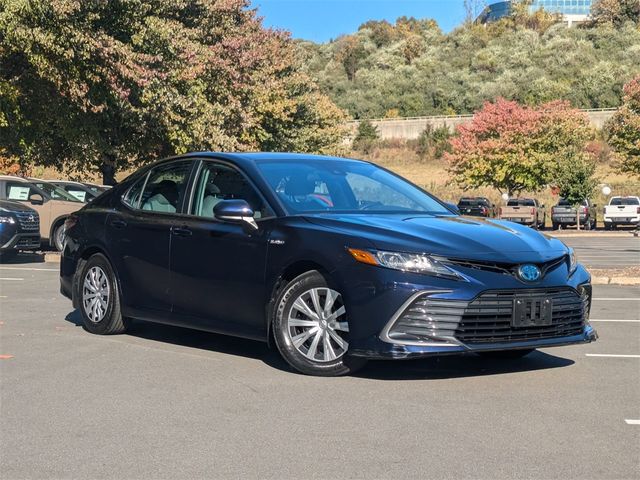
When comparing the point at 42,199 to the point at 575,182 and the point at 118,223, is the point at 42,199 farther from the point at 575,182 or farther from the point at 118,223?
the point at 575,182

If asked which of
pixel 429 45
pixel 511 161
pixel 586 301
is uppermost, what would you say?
pixel 429 45

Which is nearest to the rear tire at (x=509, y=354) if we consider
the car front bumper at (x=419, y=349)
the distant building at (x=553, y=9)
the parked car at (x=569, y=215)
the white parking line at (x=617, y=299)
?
the car front bumper at (x=419, y=349)

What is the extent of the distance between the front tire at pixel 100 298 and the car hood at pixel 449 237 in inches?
92.9

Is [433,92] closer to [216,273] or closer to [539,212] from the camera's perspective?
[539,212]

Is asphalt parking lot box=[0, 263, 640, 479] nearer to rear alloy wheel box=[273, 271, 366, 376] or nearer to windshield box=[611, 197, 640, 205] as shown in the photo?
rear alloy wheel box=[273, 271, 366, 376]

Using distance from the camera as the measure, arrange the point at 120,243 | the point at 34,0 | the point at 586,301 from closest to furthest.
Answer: the point at 586,301, the point at 120,243, the point at 34,0

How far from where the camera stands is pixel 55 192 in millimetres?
21953

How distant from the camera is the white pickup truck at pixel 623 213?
44.2m

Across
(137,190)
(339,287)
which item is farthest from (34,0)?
(339,287)

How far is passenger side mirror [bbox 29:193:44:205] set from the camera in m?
21.4

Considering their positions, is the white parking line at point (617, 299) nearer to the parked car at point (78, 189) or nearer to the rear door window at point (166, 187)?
the rear door window at point (166, 187)

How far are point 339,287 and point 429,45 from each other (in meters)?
113

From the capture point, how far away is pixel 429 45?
115750 millimetres

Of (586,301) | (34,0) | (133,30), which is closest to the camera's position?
(586,301)
